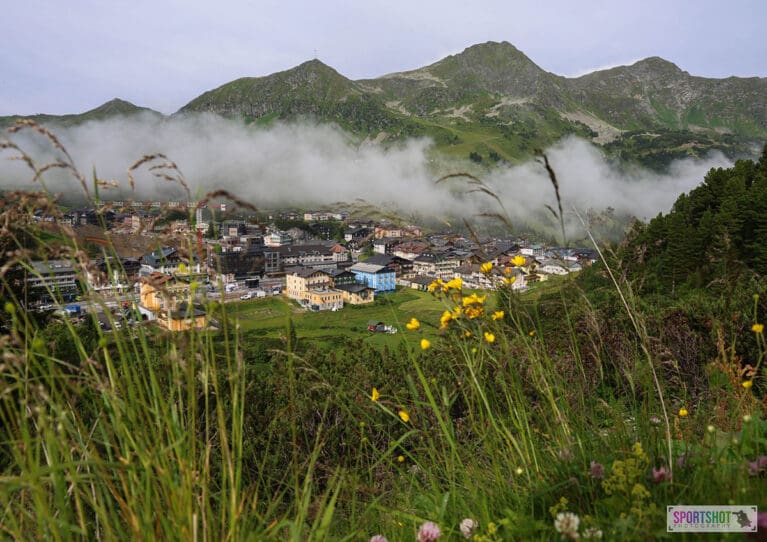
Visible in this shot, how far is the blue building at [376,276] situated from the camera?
Answer: 79250 millimetres

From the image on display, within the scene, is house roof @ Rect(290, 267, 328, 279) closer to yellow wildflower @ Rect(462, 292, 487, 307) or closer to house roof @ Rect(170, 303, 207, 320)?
yellow wildflower @ Rect(462, 292, 487, 307)

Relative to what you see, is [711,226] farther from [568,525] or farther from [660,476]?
[568,525]

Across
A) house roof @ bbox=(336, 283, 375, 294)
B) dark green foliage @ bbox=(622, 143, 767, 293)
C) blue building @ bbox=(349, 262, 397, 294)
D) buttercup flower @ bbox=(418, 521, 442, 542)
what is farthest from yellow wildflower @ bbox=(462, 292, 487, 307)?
blue building @ bbox=(349, 262, 397, 294)

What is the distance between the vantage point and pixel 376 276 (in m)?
79.9

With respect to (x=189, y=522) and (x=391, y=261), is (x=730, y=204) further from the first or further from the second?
(x=391, y=261)

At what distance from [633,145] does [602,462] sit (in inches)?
9008

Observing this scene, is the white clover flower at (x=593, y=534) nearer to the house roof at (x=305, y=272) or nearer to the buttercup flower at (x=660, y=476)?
the buttercup flower at (x=660, y=476)

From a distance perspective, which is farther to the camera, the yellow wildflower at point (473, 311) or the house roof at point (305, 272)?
the house roof at point (305, 272)

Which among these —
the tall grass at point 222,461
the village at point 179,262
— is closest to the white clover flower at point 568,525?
the tall grass at point 222,461

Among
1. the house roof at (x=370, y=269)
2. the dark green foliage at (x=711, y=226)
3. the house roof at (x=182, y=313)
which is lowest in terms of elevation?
the house roof at (x=370, y=269)

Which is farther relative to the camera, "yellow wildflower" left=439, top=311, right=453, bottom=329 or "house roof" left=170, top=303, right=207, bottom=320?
"yellow wildflower" left=439, top=311, right=453, bottom=329

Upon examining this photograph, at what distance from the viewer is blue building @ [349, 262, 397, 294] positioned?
79250 mm

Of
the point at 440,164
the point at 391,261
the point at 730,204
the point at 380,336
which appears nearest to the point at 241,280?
the point at 391,261

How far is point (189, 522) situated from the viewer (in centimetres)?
126
